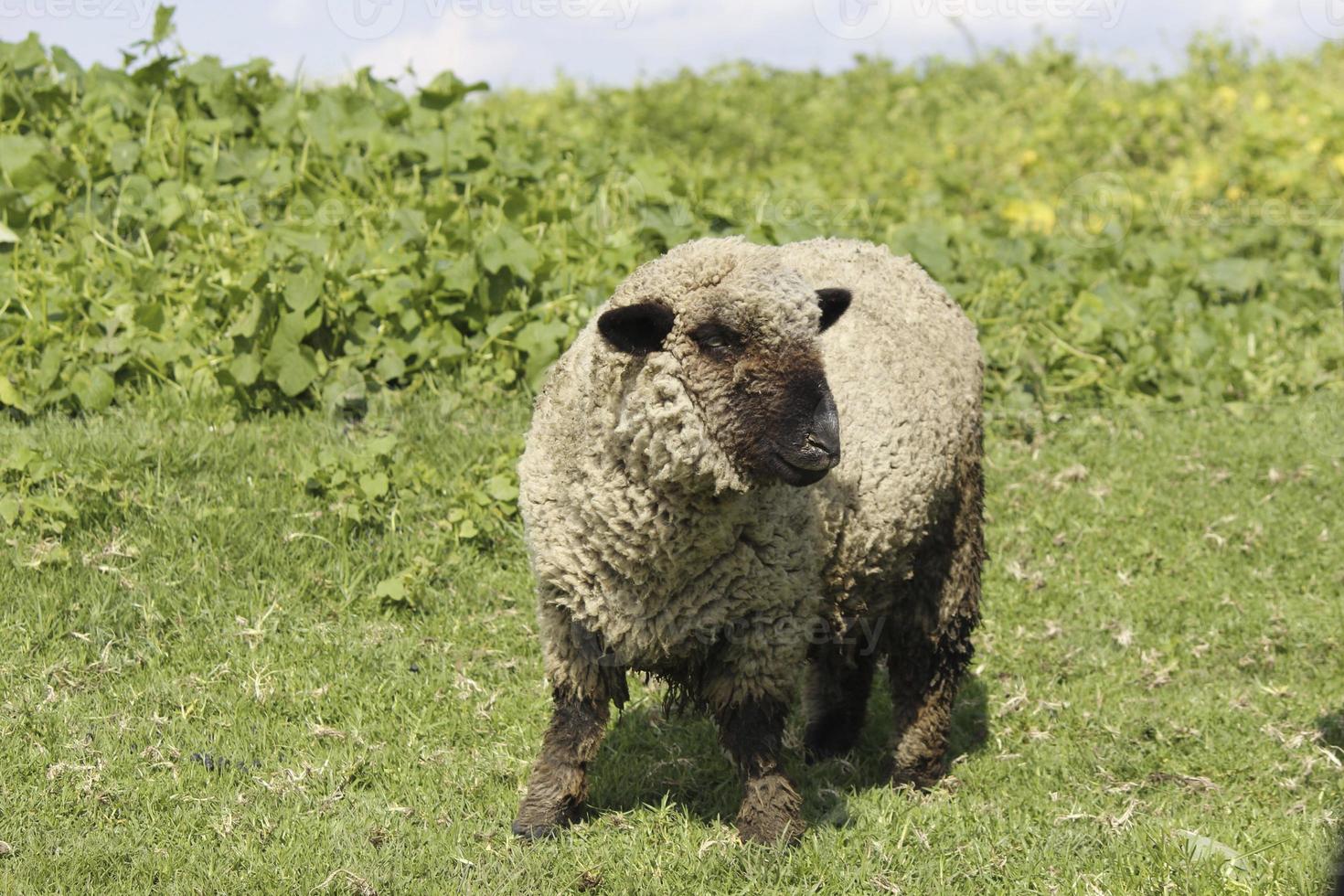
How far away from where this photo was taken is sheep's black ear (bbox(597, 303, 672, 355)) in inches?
155

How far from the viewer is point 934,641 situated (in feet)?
17.5

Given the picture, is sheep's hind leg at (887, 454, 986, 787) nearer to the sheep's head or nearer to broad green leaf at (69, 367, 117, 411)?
the sheep's head

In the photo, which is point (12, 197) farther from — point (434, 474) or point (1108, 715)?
point (1108, 715)

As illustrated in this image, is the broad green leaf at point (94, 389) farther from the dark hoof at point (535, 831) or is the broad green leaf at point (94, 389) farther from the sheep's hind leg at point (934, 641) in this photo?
the sheep's hind leg at point (934, 641)

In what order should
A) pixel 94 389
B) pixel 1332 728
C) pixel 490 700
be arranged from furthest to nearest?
pixel 94 389
pixel 1332 728
pixel 490 700

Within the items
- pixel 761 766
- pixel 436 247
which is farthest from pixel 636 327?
pixel 436 247

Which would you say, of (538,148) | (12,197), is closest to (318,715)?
(12,197)

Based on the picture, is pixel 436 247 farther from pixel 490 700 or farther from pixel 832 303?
pixel 832 303

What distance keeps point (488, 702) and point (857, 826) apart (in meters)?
1.49

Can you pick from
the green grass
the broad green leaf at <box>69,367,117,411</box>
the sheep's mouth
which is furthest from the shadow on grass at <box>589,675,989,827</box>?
the broad green leaf at <box>69,367,117,411</box>

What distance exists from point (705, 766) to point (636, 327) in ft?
6.19

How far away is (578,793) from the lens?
4578 mm

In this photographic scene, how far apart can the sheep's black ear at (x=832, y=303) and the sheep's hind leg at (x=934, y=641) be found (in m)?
1.16

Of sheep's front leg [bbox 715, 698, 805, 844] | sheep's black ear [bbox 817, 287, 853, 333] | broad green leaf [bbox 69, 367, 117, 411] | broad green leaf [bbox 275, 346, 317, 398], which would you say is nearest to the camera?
sheep's black ear [bbox 817, 287, 853, 333]
